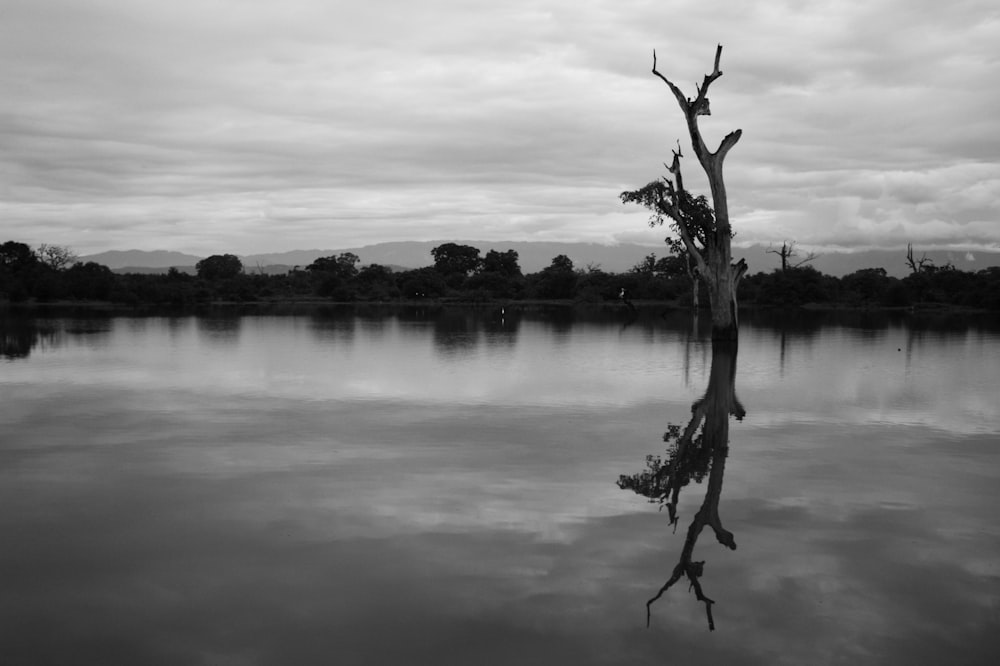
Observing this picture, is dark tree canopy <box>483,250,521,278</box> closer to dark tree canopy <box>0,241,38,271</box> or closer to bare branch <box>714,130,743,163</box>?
dark tree canopy <box>0,241,38,271</box>

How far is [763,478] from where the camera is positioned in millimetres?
8047

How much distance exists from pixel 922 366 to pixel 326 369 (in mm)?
12591

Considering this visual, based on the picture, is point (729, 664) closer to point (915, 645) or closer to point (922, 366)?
point (915, 645)

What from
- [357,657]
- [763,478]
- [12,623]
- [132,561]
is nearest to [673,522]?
[763,478]

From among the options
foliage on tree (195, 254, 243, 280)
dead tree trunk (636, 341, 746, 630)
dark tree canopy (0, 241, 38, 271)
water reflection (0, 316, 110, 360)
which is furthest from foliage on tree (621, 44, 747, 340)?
foliage on tree (195, 254, 243, 280)

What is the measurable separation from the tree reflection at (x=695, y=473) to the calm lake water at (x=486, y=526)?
50mm

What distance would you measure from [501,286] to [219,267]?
160ft

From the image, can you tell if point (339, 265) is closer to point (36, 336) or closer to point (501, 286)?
point (501, 286)

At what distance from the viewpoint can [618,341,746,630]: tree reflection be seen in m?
5.61

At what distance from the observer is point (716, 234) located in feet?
81.5

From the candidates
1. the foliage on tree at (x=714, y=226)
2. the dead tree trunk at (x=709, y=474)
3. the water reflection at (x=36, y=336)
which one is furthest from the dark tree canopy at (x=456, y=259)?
the dead tree trunk at (x=709, y=474)

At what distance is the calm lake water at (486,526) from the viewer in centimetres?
462

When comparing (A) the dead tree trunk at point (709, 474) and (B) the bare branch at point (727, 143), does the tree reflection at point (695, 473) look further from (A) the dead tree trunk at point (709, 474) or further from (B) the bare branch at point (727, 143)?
(B) the bare branch at point (727, 143)

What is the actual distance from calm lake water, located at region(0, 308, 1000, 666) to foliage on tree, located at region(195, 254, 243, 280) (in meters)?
104
